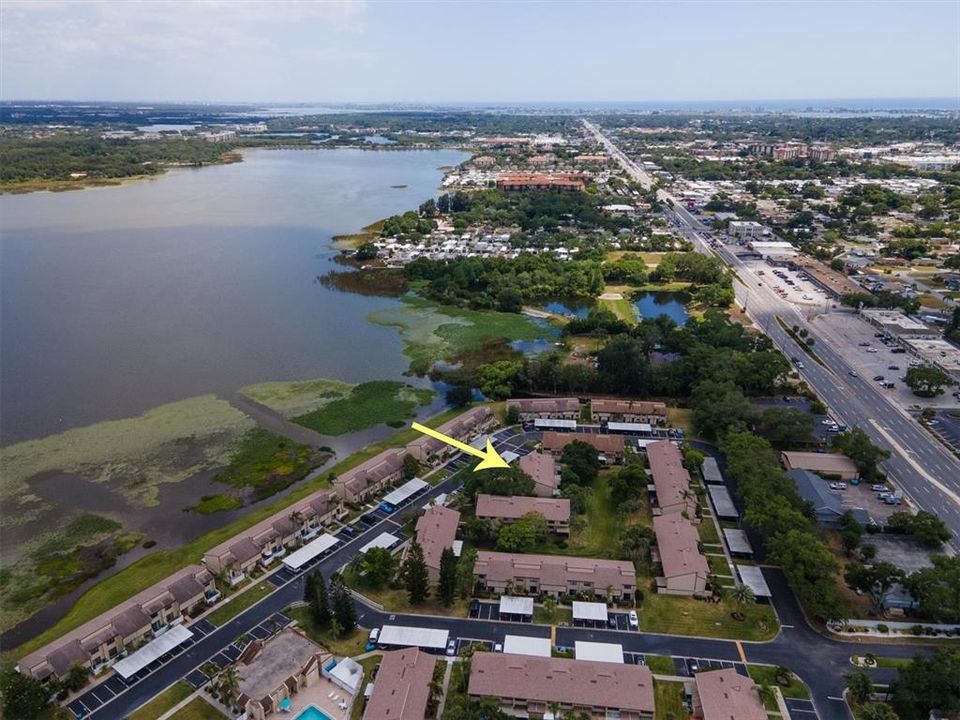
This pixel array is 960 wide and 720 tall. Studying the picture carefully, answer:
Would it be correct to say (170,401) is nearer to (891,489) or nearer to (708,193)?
(891,489)

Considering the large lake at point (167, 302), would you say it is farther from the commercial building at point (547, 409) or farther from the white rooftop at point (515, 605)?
the white rooftop at point (515, 605)

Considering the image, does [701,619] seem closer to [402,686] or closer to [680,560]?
[680,560]

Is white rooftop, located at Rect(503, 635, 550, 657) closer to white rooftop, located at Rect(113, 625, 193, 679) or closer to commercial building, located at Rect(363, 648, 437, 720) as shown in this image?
commercial building, located at Rect(363, 648, 437, 720)

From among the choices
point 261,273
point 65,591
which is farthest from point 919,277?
Result: point 65,591

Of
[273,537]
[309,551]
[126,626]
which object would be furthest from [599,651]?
[126,626]

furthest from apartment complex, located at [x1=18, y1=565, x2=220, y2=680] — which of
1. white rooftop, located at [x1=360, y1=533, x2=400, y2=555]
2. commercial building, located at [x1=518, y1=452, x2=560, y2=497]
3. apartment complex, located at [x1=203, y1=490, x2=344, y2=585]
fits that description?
commercial building, located at [x1=518, y1=452, x2=560, y2=497]
